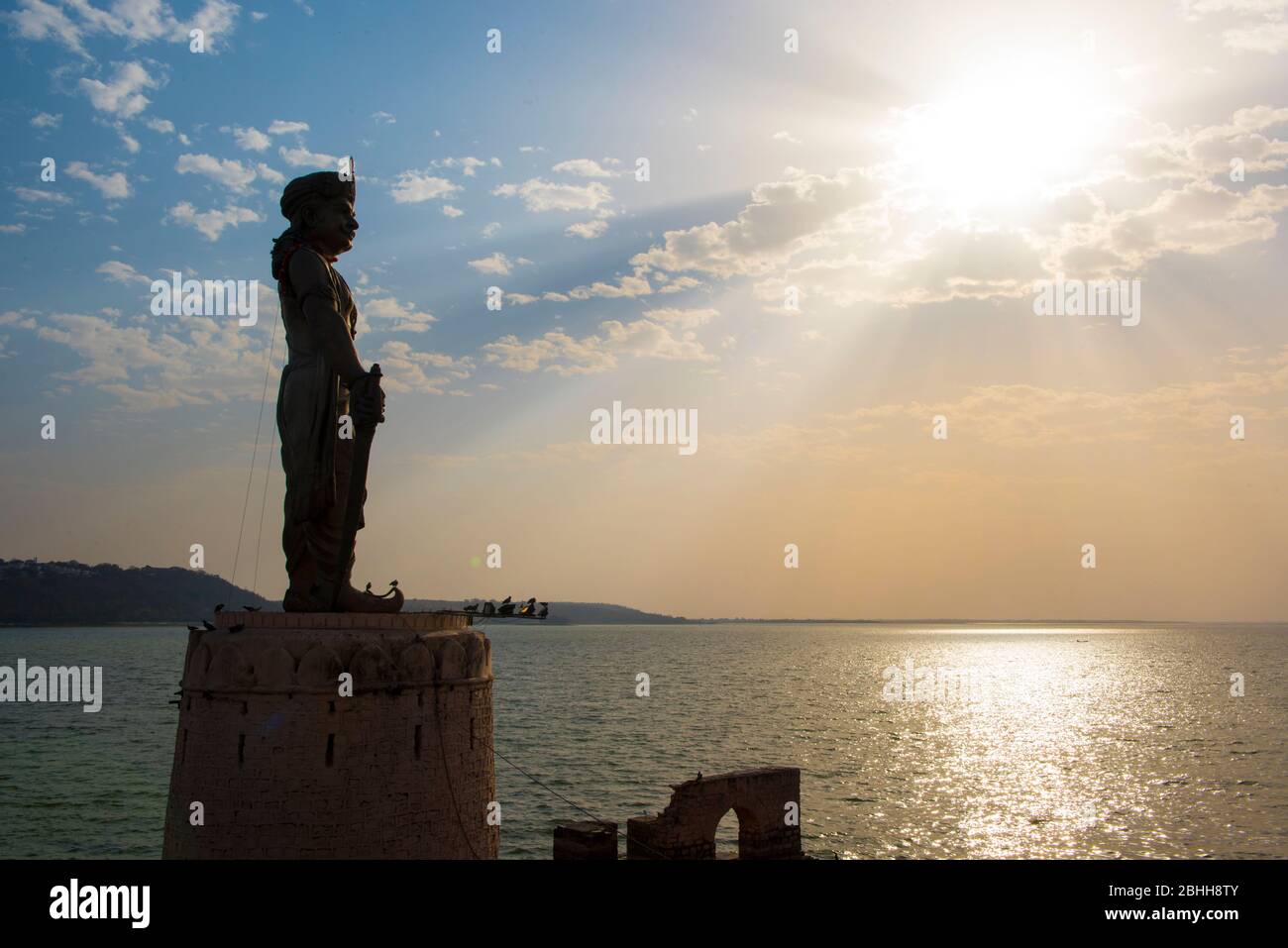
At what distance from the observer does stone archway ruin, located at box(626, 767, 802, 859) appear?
26000 millimetres

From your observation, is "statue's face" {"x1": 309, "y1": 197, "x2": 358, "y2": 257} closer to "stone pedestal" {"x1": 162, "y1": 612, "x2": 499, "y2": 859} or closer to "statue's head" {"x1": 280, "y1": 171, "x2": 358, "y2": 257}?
"statue's head" {"x1": 280, "y1": 171, "x2": 358, "y2": 257}

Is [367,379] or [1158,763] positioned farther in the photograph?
[1158,763]

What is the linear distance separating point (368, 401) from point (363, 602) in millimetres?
3163

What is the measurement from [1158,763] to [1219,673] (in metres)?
106

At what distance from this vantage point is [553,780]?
45219 millimetres

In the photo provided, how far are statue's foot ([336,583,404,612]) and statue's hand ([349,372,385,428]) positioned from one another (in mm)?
2636

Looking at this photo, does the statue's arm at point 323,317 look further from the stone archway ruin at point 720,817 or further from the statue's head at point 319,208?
the stone archway ruin at point 720,817

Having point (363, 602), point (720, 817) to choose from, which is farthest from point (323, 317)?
point (720, 817)

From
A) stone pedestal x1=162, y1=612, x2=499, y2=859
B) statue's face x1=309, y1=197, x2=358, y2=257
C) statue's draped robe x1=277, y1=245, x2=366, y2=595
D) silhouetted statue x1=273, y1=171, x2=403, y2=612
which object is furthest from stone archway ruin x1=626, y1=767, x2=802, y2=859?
statue's face x1=309, y1=197, x2=358, y2=257

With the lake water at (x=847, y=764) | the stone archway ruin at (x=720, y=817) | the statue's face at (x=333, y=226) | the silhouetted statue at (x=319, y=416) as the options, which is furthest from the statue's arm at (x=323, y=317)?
the lake water at (x=847, y=764)

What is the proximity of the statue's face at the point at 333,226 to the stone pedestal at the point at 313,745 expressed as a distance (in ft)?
20.1

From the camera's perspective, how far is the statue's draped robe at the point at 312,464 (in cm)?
1455
